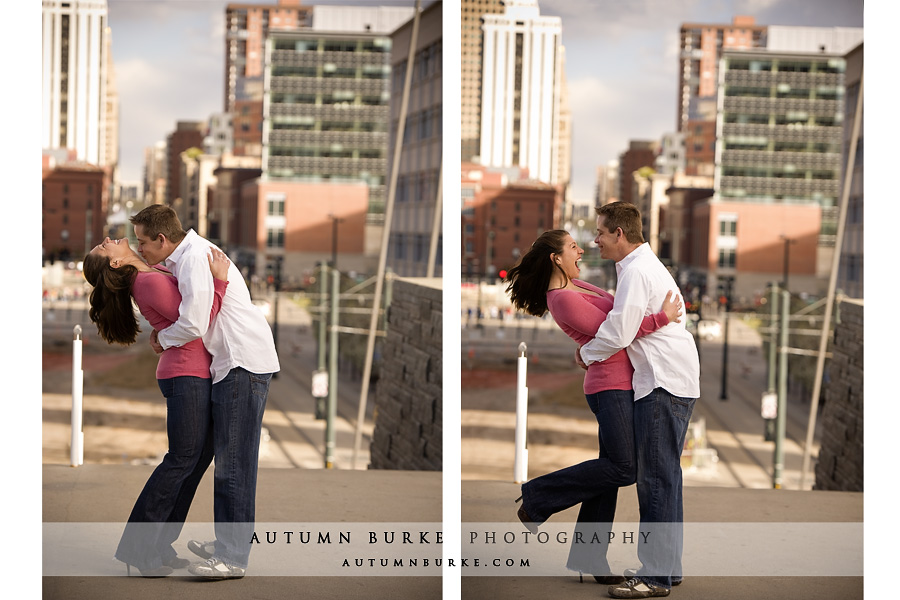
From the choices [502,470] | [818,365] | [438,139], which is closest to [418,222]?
[438,139]

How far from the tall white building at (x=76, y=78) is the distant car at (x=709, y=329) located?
2.58 m

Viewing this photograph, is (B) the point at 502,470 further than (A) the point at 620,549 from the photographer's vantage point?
Yes

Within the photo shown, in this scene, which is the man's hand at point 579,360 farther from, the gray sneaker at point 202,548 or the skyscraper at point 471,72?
the gray sneaker at point 202,548

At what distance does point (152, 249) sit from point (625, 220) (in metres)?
1.50

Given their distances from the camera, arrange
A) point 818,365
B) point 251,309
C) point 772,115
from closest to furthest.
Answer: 1. point 251,309
2. point 772,115
3. point 818,365

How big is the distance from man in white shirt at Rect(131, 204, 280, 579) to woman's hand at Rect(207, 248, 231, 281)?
0.02m

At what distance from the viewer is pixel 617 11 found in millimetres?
3844

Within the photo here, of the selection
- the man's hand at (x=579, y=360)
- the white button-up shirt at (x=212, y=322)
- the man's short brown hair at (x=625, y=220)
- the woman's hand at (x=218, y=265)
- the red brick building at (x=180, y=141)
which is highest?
the red brick building at (x=180, y=141)

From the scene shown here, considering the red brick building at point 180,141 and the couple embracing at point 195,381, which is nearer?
the couple embracing at point 195,381

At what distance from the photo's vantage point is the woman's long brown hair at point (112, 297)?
10.1 feet

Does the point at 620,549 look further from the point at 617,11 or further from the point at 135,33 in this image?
the point at 135,33

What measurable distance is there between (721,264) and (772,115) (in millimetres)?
827

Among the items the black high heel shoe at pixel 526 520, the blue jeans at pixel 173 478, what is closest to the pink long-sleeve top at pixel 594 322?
the black high heel shoe at pixel 526 520

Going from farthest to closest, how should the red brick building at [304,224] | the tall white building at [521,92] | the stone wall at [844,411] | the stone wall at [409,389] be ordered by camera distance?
the stone wall at [844,411] → the stone wall at [409,389] → the red brick building at [304,224] → the tall white building at [521,92]
